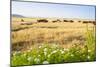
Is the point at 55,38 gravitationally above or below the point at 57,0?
below

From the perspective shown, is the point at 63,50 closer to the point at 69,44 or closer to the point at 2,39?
the point at 69,44

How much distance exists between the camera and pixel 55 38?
8.74 feet

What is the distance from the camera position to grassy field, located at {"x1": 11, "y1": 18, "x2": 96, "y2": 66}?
98.0 inches

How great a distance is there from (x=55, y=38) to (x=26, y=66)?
51 centimetres

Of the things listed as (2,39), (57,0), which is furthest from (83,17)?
(2,39)

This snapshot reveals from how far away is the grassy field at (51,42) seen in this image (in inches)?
98.0

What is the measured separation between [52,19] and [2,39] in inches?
26.9

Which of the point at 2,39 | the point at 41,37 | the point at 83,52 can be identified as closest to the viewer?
the point at 2,39

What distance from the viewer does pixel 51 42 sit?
2639mm

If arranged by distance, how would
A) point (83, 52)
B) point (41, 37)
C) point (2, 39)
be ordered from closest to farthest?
point (2, 39) < point (41, 37) < point (83, 52)

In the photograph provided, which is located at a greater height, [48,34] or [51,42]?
[48,34]

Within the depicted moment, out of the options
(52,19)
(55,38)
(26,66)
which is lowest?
(26,66)

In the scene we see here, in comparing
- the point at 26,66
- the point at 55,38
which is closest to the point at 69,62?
the point at 55,38
